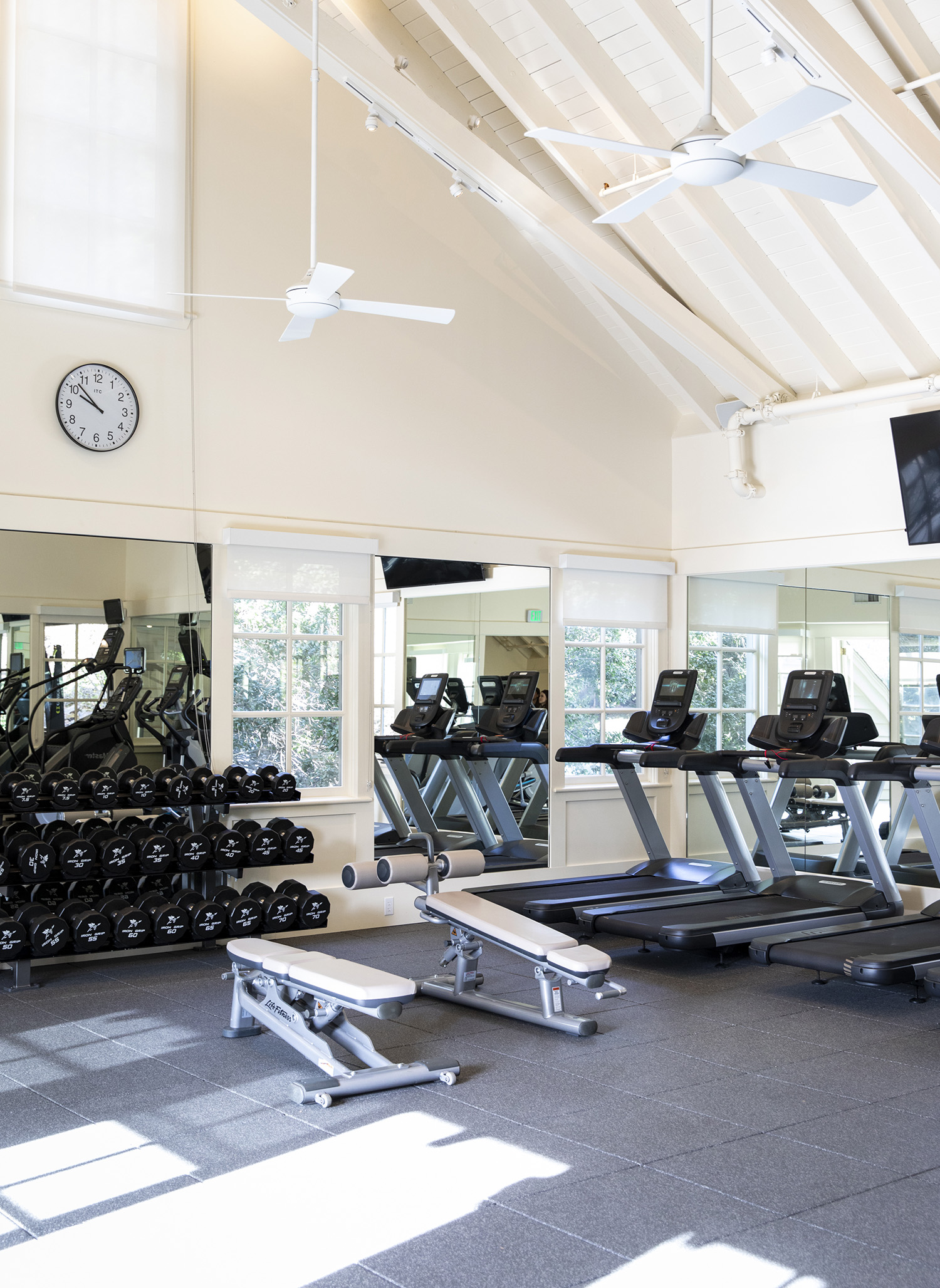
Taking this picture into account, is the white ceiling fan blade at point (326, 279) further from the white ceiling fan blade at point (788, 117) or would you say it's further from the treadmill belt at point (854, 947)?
the treadmill belt at point (854, 947)

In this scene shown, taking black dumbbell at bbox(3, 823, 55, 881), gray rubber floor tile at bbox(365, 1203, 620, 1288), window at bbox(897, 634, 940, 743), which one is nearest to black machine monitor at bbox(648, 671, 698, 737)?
window at bbox(897, 634, 940, 743)

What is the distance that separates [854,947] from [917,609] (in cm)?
263

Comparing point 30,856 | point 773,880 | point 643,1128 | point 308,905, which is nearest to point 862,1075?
point 643,1128

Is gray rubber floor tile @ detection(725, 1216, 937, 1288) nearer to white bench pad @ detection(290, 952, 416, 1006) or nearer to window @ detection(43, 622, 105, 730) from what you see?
white bench pad @ detection(290, 952, 416, 1006)

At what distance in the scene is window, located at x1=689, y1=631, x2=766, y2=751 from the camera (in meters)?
8.48

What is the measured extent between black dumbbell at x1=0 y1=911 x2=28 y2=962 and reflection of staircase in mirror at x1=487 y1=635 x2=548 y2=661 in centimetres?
364

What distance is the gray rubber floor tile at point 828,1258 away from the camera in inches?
116

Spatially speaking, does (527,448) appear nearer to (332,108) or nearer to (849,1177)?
(332,108)

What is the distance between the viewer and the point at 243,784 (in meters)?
6.61

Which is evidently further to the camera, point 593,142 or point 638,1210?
point 593,142

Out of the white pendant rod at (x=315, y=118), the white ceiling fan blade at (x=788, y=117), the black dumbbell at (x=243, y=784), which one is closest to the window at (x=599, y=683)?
the black dumbbell at (x=243, y=784)

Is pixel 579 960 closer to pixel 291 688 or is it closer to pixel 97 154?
pixel 291 688

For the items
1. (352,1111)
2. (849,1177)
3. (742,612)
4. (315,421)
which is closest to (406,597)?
(315,421)

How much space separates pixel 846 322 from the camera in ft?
24.4
